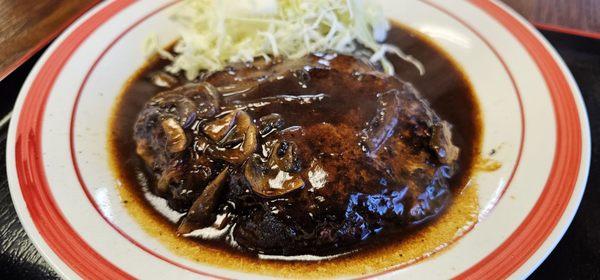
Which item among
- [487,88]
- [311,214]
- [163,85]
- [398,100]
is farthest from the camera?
[163,85]

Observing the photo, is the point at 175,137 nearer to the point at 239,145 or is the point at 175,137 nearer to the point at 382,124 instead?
the point at 239,145

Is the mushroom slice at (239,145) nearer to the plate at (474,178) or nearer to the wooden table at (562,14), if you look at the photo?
the plate at (474,178)

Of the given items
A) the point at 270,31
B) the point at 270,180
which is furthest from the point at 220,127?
the point at 270,31

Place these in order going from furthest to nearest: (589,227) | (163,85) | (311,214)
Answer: (163,85)
(589,227)
(311,214)

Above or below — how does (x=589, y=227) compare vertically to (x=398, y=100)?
below

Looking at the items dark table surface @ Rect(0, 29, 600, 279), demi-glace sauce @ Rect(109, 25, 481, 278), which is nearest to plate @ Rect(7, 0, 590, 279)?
demi-glace sauce @ Rect(109, 25, 481, 278)

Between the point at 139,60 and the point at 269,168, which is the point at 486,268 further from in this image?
the point at 139,60

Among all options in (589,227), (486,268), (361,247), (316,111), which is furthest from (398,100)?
(589,227)
